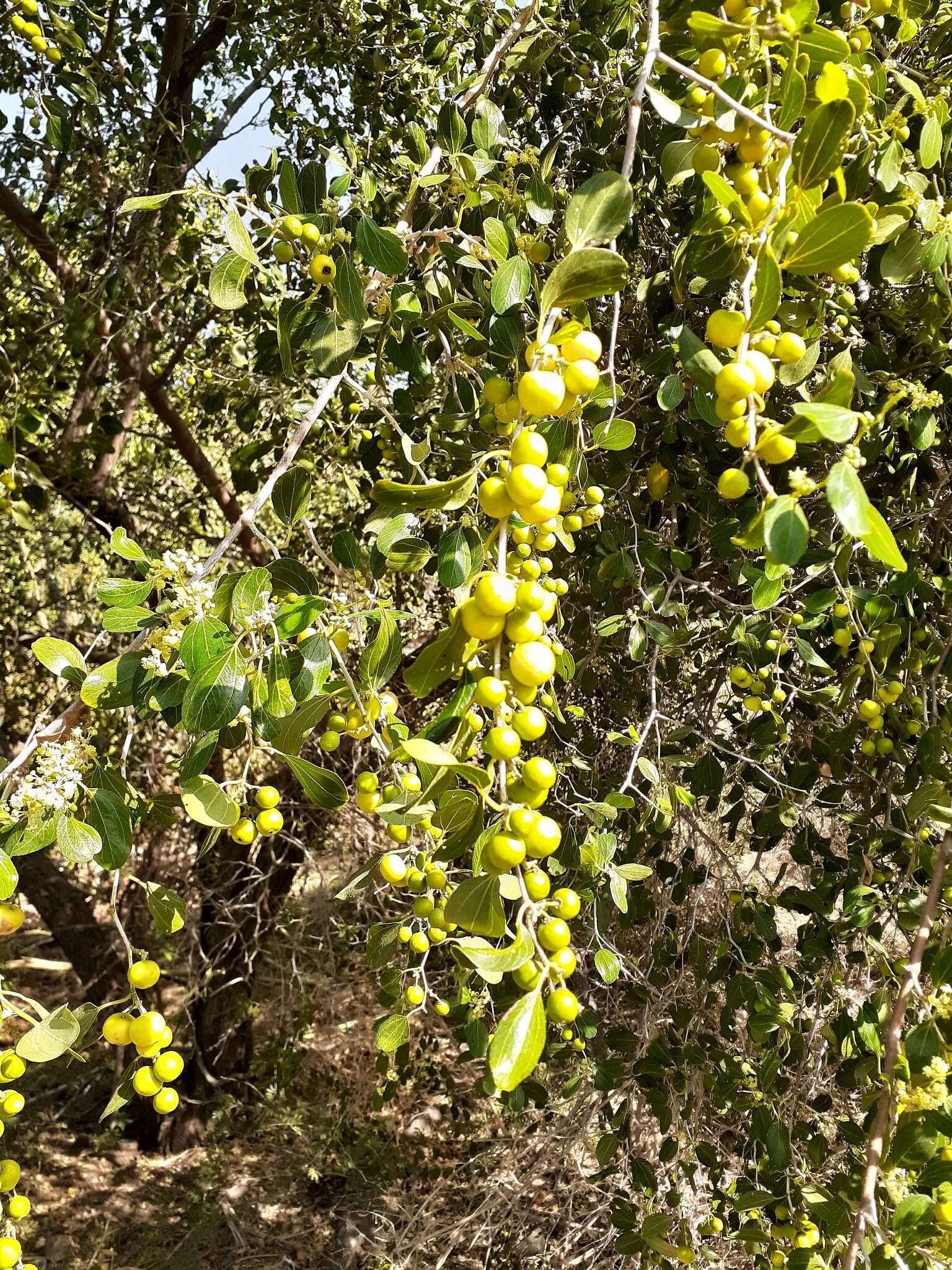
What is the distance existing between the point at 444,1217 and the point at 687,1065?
5.06 ft

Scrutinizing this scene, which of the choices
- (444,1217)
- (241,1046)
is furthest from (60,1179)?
(444,1217)

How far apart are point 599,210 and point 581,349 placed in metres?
0.17

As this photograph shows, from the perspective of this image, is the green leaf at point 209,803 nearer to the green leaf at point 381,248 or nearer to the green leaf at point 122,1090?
the green leaf at point 122,1090

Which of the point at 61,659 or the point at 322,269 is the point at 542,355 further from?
the point at 61,659

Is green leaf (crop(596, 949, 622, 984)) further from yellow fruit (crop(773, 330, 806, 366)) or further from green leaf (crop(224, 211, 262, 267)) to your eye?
green leaf (crop(224, 211, 262, 267))

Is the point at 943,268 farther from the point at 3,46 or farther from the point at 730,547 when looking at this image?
the point at 3,46

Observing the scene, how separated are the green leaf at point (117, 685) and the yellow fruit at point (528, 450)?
0.40 m

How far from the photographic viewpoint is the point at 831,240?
60 centimetres

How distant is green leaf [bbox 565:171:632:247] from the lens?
72 centimetres

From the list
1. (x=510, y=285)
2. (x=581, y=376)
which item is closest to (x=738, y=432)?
(x=581, y=376)

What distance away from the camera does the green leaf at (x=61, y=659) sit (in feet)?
Answer: 2.82

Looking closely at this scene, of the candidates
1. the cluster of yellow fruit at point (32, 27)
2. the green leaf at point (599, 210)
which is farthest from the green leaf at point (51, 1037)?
the cluster of yellow fruit at point (32, 27)

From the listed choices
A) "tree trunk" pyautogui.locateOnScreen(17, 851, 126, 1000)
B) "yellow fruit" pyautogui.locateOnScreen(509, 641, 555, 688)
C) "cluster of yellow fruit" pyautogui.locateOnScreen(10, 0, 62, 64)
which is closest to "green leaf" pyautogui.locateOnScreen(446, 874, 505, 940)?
"yellow fruit" pyautogui.locateOnScreen(509, 641, 555, 688)

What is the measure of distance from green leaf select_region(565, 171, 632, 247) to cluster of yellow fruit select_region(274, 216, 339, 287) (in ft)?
0.96
